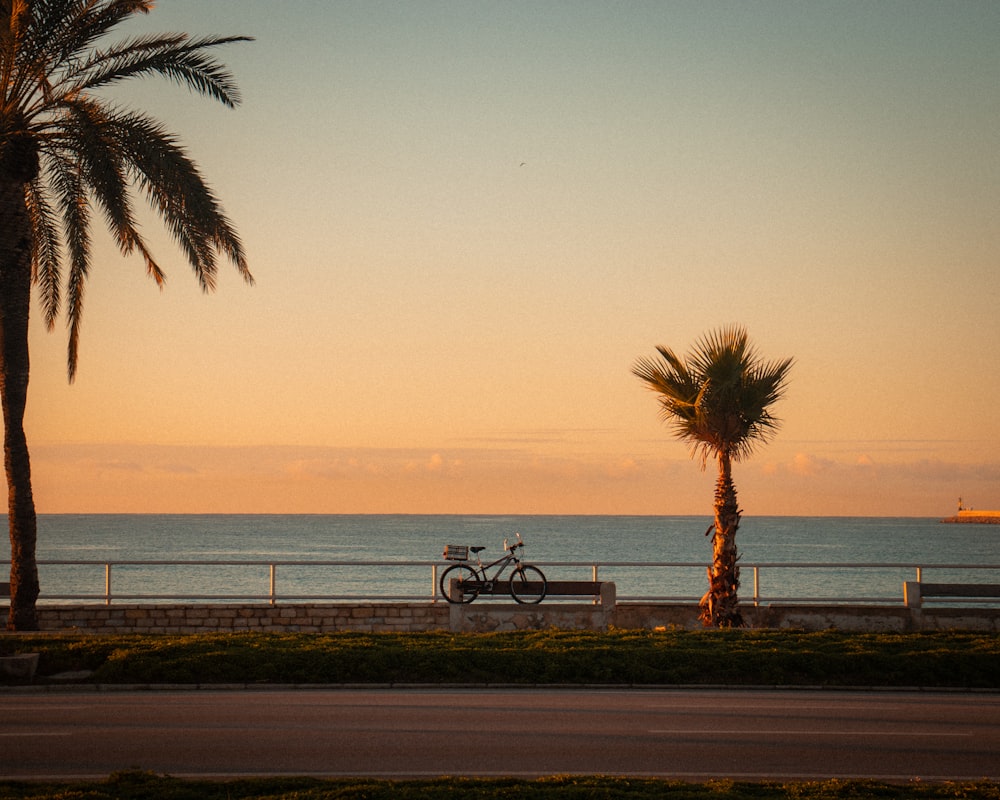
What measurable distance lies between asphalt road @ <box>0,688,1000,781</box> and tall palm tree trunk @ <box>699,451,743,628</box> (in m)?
5.45

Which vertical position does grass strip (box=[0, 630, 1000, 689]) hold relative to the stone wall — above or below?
below

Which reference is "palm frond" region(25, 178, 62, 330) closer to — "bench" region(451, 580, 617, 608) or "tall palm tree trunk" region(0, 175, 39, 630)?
Result: "tall palm tree trunk" region(0, 175, 39, 630)

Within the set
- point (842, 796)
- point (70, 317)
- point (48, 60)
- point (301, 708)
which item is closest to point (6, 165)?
point (48, 60)

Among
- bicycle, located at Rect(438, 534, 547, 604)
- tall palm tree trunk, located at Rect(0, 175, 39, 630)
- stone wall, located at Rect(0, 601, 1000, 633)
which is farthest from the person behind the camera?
bicycle, located at Rect(438, 534, 547, 604)

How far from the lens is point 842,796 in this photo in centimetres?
847

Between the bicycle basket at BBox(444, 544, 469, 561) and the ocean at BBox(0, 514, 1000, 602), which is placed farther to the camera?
the ocean at BBox(0, 514, 1000, 602)

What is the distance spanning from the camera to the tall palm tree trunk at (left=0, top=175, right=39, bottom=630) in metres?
19.0

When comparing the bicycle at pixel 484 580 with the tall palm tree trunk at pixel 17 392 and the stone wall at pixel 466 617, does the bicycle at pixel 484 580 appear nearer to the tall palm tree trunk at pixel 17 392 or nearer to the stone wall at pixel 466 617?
the stone wall at pixel 466 617

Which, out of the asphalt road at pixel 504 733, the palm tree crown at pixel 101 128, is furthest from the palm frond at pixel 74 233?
the asphalt road at pixel 504 733

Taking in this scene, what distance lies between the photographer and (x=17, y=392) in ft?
63.6

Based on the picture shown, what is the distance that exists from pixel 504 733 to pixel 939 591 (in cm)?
1300

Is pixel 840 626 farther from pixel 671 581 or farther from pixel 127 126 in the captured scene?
pixel 671 581

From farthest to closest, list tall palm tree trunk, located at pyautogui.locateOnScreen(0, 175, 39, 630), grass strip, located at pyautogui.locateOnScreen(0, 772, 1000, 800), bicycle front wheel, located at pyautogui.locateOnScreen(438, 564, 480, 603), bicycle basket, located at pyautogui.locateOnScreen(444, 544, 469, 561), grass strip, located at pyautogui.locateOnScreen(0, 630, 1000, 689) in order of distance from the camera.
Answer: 1. bicycle basket, located at pyautogui.locateOnScreen(444, 544, 469, 561)
2. bicycle front wheel, located at pyautogui.locateOnScreen(438, 564, 480, 603)
3. tall palm tree trunk, located at pyautogui.locateOnScreen(0, 175, 39, 630)
4. grass strip, located at pyautogui.locateOnScreen(0, 630, 1000, 689)
5. grass strip, located at pyautogui.locateOnScreen(0, 772, 1000, 800)

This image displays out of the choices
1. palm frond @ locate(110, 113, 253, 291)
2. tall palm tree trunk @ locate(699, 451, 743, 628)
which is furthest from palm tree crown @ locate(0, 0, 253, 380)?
tall palm tree trunk @ locate(699, 451, 743, 628)
